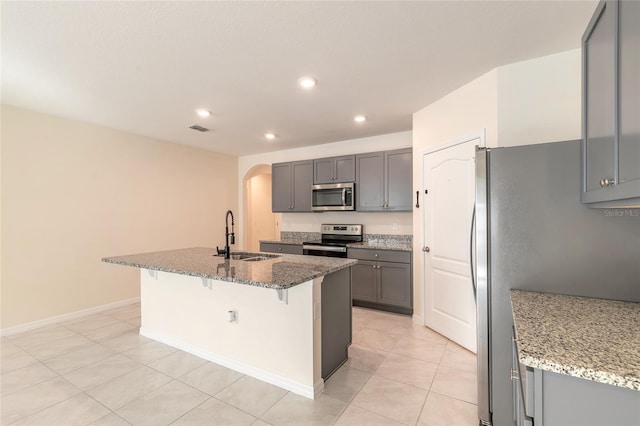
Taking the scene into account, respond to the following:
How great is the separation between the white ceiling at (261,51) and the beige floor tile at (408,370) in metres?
2.53

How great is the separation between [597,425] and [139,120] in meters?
4.61

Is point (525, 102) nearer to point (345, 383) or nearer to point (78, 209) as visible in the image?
point (345, 383)

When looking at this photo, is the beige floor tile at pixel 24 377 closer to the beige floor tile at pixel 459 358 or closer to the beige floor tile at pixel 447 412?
the beige floor tile at pixel 447 412

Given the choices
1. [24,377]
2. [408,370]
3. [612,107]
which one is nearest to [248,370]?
[408,370]

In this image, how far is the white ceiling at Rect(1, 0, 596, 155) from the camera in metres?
1.76

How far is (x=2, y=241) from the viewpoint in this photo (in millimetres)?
3201

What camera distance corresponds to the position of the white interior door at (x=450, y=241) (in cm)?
279

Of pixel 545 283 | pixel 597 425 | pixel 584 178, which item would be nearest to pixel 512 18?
pixel 584 178

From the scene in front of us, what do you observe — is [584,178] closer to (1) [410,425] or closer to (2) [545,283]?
(2) [545,283]

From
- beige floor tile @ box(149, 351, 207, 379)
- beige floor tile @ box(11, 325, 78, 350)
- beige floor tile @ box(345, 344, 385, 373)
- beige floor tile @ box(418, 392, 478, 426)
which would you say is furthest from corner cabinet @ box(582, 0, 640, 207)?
beige floor tile @ box(11, 325, 78, 350)

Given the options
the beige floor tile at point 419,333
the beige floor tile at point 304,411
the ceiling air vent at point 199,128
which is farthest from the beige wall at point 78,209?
the beige floor tile at point 419,333

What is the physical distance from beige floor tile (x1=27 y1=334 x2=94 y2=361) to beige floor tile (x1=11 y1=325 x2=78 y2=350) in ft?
0.30

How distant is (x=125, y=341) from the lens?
10.0 ft

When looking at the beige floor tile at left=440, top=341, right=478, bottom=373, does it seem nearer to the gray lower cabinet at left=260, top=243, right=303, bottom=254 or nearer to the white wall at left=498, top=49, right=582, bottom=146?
the white wall at left=498, top=49, right=582, bottom=146
